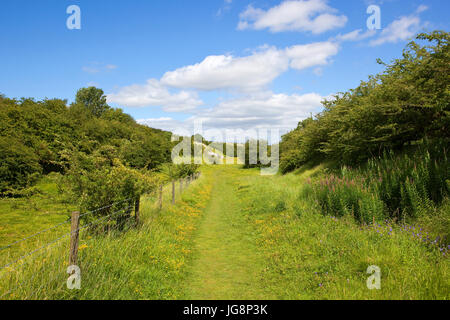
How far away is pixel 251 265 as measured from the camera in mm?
7250

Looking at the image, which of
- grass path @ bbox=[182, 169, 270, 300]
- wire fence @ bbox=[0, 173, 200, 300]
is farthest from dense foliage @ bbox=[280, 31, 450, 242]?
wire fence @ bbox=[0, 173, 200, 300]

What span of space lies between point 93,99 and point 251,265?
99865 millimetres

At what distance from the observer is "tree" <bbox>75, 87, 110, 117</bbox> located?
90.7m

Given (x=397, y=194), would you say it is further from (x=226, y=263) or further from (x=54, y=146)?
(x=54, y=146)

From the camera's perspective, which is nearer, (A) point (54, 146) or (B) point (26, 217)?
(B) point (26, 217)

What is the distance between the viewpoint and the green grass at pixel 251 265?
4645mm

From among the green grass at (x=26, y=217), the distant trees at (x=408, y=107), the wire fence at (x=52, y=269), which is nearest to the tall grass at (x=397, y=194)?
the distant trees at (x=408, y=107)

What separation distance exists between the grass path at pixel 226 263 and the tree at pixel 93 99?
3621 inches

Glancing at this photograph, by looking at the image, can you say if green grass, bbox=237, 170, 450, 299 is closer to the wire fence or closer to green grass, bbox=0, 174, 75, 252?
the wire fence

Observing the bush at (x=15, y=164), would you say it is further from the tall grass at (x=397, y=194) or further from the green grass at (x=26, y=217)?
the tall grass at (x=397, y=194)

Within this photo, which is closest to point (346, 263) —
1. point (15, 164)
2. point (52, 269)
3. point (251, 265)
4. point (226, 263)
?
point (251, 265)

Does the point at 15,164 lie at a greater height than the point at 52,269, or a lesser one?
greater

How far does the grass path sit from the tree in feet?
302

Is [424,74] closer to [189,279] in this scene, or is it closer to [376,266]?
[376,266]
